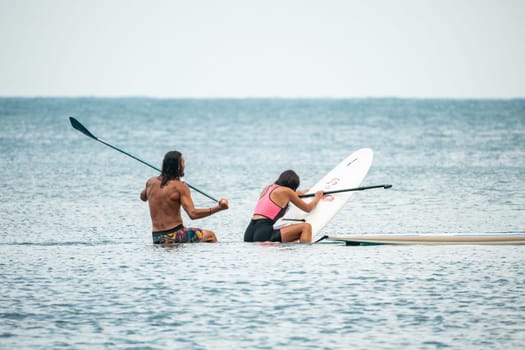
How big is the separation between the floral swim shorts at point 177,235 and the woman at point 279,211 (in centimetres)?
74

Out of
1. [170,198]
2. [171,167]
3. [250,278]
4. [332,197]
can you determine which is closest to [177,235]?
[170,198]

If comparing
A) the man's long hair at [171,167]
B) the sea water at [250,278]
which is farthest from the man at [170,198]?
the sea water at [250,278]

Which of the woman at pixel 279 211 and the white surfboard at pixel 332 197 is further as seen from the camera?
the white surfboard at pixel 332 197

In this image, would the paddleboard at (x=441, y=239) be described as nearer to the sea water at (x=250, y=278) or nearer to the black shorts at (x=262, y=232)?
the sea water at (x=250, y=278)

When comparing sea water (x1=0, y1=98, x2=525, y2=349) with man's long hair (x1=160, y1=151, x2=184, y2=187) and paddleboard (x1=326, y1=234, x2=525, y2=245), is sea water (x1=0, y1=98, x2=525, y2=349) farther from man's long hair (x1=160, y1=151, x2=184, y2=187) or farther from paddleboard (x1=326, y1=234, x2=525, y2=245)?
man's long hair (x1=160, y1=151, x2=184, y2=187)

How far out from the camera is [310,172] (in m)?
32.4

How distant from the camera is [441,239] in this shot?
1439cm

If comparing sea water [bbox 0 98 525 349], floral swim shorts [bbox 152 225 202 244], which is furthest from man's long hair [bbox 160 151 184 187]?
sea water [bbox 0 98 525 349]

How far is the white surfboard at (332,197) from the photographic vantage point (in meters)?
14.8

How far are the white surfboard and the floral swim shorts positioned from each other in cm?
120

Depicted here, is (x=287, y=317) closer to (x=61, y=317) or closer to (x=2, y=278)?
(x=61, y=317)

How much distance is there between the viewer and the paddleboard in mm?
14336

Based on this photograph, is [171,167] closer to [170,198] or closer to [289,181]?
[170,198]

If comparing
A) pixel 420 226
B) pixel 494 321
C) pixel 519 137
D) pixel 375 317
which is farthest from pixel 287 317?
pixel 519 137
